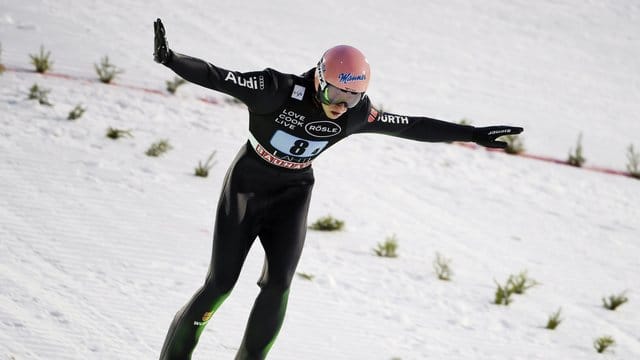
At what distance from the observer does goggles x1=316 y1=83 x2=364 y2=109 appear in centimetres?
439

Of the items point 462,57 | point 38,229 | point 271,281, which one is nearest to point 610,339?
point 271,281

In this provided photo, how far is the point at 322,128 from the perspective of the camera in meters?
4.61

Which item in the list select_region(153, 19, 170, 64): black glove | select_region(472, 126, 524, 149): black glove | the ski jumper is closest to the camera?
select_region(153, 19, 170, 64): black glove

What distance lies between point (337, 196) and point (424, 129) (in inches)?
138

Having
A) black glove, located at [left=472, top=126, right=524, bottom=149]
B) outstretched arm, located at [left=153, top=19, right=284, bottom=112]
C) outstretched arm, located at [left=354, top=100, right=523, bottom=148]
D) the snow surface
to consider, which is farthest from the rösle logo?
the snow surface

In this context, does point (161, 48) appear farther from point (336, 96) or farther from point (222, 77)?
point (336, 96)

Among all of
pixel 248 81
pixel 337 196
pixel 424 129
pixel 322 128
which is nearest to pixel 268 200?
pixel 322 128

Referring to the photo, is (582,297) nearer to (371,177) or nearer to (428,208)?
(428,208)

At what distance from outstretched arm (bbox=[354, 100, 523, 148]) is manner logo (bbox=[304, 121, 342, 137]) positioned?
0.22 metres

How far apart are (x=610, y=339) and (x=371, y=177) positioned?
3.24 meters

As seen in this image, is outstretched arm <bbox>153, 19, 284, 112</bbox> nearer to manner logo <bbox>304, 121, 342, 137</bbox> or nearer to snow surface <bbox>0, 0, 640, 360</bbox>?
manner logo <bbox>304, 121, 342, 137</bbox>

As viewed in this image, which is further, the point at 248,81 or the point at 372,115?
the point at 372,115

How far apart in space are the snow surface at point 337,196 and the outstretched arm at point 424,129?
5.71ft

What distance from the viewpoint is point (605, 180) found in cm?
994
